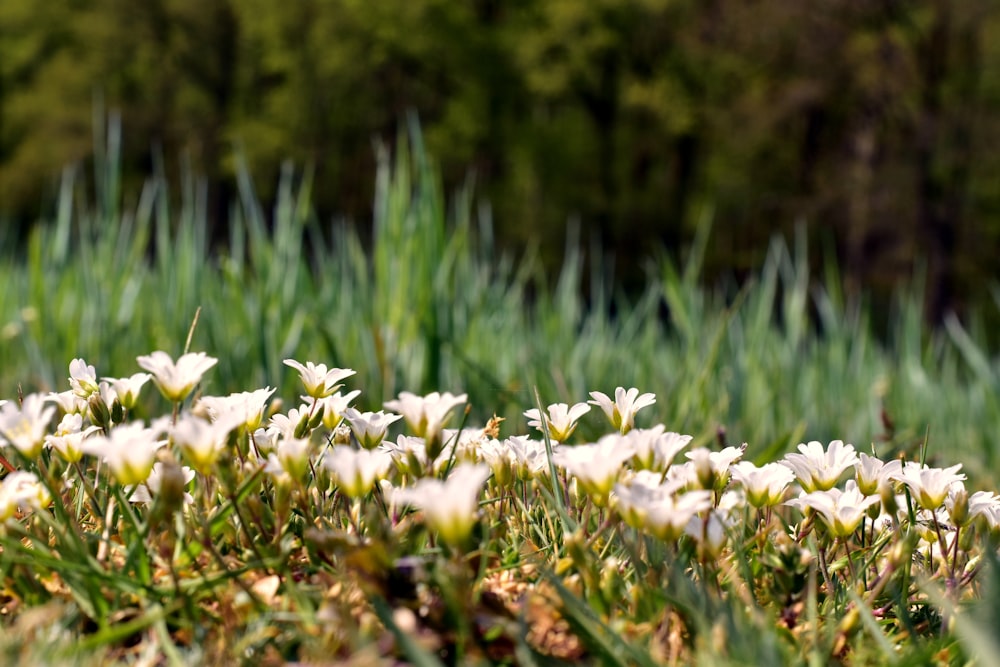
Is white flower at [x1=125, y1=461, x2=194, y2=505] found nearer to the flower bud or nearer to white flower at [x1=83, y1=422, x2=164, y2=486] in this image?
white flower at [x1=83, y1=422, x2=164, y2=486]

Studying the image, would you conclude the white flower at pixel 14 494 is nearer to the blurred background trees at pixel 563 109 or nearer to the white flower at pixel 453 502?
the white flower at pixel 453 502

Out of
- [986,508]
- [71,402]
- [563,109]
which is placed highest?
[71,402]

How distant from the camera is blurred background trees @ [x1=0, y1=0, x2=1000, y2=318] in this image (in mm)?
18750

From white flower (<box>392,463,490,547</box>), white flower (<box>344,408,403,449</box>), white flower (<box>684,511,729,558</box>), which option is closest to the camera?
white flower (<box>392,463,490,547</box>)

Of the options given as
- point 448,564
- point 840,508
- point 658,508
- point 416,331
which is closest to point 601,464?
point 658,508

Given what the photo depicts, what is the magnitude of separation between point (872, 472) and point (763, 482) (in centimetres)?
19

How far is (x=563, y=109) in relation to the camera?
87.7 feet

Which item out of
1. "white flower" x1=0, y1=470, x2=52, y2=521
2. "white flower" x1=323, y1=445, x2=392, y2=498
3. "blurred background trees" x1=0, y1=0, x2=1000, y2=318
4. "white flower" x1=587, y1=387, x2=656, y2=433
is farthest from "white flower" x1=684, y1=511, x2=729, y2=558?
"blurred background trees" x1=0, y1=0, x2=1000, y2=318

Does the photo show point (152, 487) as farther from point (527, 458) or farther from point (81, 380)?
point (527, 458)

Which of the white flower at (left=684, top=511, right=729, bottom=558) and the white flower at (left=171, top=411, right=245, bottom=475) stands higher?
the white flower at (left=171, top=411, right=245, bottom=475)

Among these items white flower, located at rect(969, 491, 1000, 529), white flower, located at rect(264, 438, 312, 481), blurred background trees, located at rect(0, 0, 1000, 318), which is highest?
white flower, located at rect(264, 438, 312, 481)

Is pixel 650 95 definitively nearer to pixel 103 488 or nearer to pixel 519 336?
pixel 519 336

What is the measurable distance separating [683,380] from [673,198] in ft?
77.1

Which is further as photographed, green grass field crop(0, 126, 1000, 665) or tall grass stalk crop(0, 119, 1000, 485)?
tall grass stalk crop(0, 119, 1000, 485)
